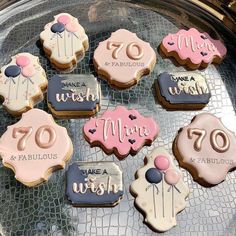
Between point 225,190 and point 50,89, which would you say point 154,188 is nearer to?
point 225,190

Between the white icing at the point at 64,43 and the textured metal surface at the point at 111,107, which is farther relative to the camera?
the white icing at the point at 64,43

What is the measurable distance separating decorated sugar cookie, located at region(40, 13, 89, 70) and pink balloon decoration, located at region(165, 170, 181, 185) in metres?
0.25

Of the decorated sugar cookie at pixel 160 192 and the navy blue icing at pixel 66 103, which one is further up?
the decorated sugar cookie at pixel 160 192

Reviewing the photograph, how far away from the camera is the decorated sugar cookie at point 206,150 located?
715 mm

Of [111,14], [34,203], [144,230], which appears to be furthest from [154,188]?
[111,14]

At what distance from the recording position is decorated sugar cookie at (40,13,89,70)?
2.65 ft

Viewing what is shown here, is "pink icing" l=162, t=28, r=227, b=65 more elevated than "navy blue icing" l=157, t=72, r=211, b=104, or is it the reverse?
"pink icing" l=162, t=28, r=227, b=65

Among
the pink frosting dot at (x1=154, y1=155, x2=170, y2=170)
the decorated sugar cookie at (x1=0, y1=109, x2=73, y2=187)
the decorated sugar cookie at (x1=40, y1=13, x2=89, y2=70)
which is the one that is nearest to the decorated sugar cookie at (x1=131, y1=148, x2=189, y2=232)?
the pink frosting dot at (x1=154, y1=155, x2=170, y2=170)

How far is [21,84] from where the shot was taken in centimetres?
77

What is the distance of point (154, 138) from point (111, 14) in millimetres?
280

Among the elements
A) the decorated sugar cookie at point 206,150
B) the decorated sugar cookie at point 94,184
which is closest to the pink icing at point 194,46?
the decorated sugar cookie at point 206,150

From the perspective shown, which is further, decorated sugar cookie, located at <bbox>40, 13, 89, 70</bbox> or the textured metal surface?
decorated sugar cookie, located at <bbox>40, 13, 89, 70</bbox>

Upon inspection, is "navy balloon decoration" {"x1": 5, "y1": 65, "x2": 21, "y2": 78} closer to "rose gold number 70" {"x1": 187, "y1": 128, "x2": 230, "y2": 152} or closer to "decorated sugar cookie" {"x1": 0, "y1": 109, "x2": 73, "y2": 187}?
"decorated sugar cookie" {"x1": 0, "y1": 109, "x2": 73, "y2": 187}

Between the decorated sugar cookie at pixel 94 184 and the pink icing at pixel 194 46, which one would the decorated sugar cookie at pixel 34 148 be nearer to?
the decorated sugar cookie at pixel 94 184
